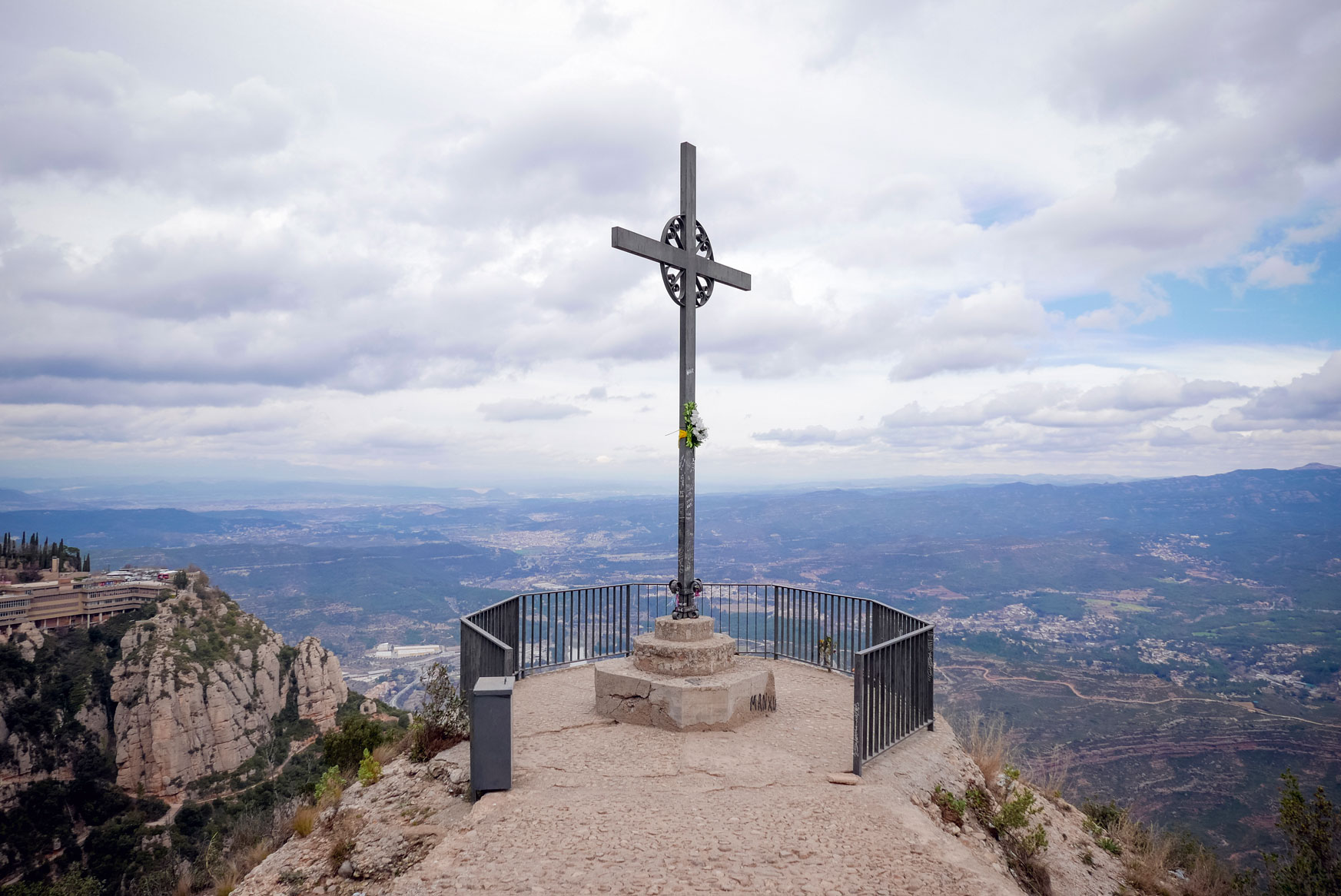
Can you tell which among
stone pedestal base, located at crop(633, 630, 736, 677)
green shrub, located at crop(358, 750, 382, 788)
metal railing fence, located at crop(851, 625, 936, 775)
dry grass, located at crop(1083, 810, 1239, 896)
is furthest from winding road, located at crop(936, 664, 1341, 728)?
green shrub, located at crop(358, 750, 382, 788)

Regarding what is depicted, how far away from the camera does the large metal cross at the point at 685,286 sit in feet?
28.4

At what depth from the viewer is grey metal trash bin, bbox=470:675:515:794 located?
18.7ft

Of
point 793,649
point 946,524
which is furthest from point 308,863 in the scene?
point 946,524

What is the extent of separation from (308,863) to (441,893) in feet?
8.55

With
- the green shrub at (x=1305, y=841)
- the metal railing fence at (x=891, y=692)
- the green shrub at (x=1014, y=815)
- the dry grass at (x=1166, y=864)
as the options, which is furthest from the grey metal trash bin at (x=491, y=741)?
the green shrub at (x=1305, y=841)

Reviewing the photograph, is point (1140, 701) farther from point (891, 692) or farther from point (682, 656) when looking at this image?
point (682, 656)

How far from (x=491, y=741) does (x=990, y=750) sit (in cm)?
630

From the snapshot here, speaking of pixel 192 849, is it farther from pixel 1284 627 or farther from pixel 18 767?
pixel 1284 627

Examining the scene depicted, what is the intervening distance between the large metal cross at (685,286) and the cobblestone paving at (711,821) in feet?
6.49

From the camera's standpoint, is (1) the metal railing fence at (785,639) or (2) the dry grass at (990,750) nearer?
(1) the metal railing fence at (785,639)

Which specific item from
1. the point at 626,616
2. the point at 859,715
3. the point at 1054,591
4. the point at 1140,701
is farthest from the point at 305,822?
the point at 1054,591

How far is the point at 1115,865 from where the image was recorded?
766 centimetres

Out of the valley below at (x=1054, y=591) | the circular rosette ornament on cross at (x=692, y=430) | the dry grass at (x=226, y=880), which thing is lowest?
the valley below at (x=1054, y=591)

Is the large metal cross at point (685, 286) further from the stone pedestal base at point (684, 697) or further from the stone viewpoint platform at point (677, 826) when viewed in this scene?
the stone viewpoint platform at point (677, 826)
